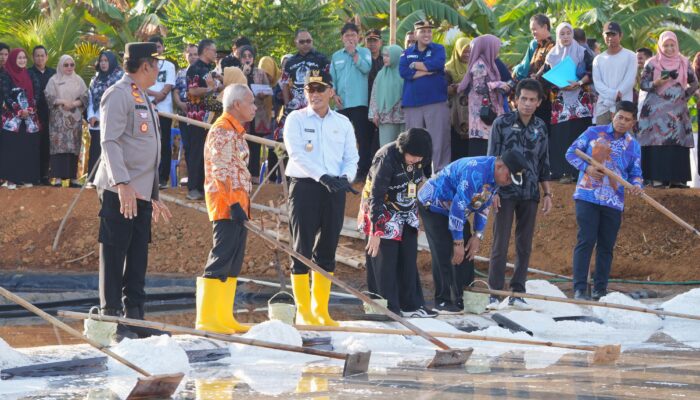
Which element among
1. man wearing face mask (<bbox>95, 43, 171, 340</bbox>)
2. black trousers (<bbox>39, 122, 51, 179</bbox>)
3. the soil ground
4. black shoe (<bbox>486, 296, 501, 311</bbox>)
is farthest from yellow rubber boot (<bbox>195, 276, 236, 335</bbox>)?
black trousers (<bbox>39, 122, 51, 179</bbox>)

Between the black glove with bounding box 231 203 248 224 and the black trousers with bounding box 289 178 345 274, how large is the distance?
914 mm

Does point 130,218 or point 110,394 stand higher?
point 130,218

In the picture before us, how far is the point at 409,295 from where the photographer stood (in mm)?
10156

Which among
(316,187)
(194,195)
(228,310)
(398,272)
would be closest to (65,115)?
(194,195)

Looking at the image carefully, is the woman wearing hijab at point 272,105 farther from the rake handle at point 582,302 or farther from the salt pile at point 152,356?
the salt pile at point 152,356

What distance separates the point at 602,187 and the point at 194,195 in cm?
564

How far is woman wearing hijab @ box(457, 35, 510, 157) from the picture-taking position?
532 inches

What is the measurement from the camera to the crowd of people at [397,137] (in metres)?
9.14

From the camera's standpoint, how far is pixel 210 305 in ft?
28.2

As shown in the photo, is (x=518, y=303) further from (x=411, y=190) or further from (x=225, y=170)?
(x=225, y=170)

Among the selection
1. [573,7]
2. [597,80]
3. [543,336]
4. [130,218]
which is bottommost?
[543,336]

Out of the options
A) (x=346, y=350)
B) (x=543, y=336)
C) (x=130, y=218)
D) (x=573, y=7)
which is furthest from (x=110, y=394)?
(x=573, y=7)

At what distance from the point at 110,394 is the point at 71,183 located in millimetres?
9442

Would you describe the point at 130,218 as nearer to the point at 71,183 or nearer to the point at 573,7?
the point at 71,183
